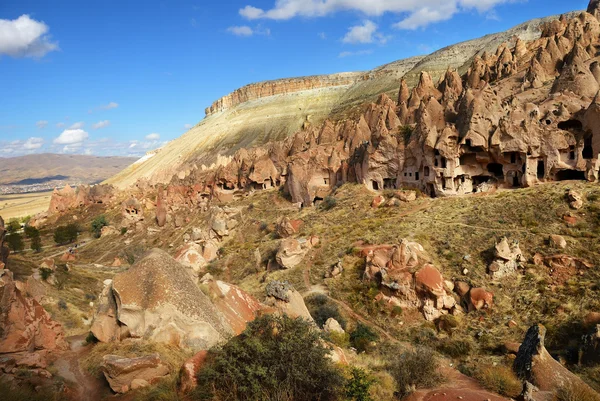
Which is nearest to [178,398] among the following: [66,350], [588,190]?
[66,350]

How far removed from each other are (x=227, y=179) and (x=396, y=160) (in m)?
27.7

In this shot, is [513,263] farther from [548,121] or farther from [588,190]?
[548,121]

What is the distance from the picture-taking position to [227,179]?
5766 centimetres

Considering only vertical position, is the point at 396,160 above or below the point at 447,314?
above

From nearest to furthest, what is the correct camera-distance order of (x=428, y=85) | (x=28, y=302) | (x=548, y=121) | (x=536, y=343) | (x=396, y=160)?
(x=536, y=343)
(x=28, y=302)
(x=548, y=121)
(x=396, y=160)
(x=428, y=85)

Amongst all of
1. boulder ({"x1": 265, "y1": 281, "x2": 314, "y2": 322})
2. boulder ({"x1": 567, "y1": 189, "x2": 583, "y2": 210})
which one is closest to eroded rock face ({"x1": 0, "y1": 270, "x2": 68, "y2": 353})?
boulder ({"x1": 265, "y1": 281, "x2": 314, "y2": 322})

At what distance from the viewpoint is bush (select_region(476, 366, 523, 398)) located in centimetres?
1073

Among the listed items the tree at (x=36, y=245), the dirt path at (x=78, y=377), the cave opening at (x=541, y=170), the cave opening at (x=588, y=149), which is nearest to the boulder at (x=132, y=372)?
the dirt path at (x=78, y=377)

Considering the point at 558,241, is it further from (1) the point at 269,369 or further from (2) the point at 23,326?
(2) the point at 23,326

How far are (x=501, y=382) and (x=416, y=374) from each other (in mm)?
2237

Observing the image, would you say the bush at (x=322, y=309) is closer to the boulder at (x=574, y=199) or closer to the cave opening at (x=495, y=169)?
the boulder at (x=574, y=199)

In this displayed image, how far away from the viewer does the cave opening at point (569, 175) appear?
96.7ft

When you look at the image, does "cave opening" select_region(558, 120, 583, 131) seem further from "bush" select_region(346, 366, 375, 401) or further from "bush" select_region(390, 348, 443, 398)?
"bush" select_region(346, 366, 375, 401)

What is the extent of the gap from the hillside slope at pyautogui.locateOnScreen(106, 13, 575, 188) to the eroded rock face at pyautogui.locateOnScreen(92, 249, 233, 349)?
83818 mm
